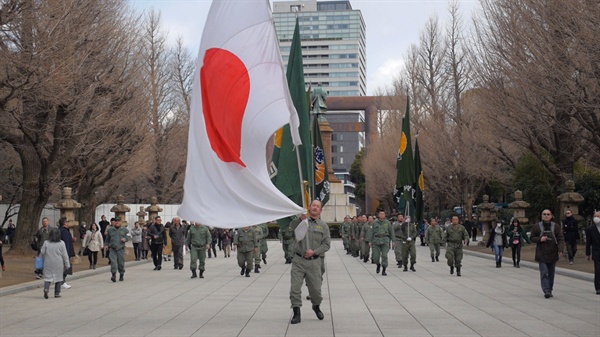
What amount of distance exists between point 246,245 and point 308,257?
1060cm

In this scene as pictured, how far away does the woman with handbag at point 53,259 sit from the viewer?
54.4 ft

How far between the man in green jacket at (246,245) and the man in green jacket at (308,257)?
382 inches

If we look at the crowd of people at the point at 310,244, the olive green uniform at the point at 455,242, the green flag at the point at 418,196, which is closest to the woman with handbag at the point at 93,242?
the crowd of people at the point at 310,244

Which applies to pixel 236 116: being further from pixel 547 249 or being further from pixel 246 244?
pixel 246 244

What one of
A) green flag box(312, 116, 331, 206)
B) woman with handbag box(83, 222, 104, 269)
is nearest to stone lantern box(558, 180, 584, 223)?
green flag box(312, 116, 331, 206)

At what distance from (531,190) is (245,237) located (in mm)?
25681

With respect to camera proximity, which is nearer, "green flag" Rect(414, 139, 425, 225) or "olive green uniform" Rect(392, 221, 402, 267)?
"olive green uniform" Rect(392, 221, 402, 267)

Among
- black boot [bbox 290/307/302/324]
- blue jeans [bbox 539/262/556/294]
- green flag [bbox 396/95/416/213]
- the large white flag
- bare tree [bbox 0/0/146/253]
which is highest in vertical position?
bare tree [bbox 0/0/146/253]

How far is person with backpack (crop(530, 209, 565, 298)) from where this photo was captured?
50.7 ft

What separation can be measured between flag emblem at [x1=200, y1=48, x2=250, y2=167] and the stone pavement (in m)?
2.47

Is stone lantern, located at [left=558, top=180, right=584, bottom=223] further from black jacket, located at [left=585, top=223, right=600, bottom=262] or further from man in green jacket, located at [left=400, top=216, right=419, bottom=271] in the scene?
black jacket, located at [left=585, top=223, right=600, bottom=262]

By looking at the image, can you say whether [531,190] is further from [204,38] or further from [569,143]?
[204,38]

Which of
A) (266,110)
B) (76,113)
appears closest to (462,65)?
(76,113)

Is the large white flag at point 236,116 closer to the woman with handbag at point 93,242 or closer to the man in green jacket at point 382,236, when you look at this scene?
the man in green jacket at point 382,236
